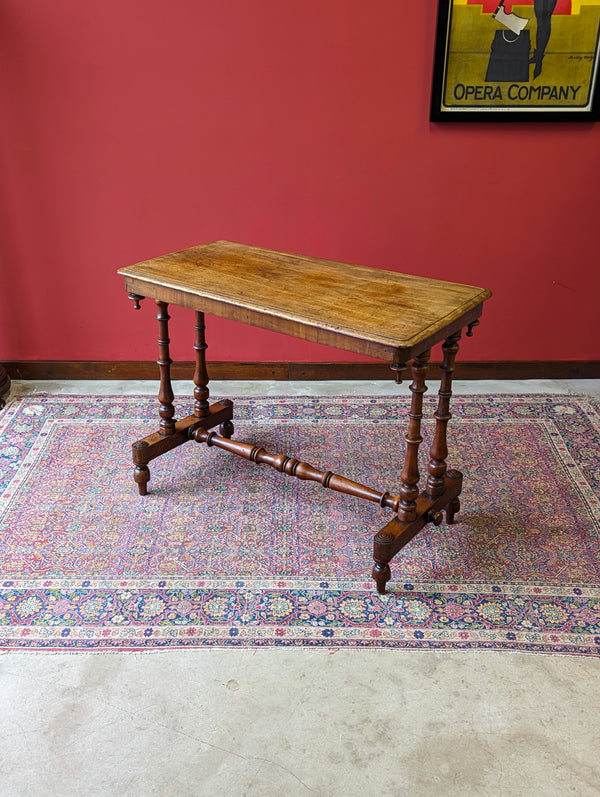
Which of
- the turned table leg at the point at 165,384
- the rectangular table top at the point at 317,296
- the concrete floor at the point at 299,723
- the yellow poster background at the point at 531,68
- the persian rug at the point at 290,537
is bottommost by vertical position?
the concrete floor at the point at 299,723

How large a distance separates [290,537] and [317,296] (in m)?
0.93

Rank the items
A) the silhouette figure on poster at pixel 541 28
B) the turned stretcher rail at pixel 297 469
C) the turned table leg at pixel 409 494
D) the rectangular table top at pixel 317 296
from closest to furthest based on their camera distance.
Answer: the rectangular table top at pixel 317 296 → the turned table leg at pixel 409 494 → the turned stretcher rail at pixel 297 469 → the silhouette figure on poster at pixel 541 28

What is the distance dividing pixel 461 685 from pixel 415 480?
694mm

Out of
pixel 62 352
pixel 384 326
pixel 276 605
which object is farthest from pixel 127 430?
pixel 384 326

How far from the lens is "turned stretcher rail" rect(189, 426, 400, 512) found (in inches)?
113

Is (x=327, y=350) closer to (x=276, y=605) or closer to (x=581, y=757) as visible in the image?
(x=276, y=605)

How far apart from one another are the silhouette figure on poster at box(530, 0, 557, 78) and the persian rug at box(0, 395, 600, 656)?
1643 mm

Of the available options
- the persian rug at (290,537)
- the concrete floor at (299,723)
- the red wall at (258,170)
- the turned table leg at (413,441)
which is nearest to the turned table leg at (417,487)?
the turned table leg at (413,441)

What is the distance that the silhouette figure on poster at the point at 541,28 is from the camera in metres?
3.53

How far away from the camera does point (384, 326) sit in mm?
2367

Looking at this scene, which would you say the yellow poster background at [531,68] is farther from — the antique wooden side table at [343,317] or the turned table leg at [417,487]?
the turned table leg at [417,487]

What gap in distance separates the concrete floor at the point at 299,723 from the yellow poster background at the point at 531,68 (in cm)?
261

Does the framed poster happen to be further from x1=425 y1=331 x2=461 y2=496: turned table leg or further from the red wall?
x1=425 y1=331 x2=461 y2=496: turned table leg

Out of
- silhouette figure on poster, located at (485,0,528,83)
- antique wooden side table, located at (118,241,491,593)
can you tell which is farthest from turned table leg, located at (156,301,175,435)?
silhouette figure on poster, located at (485,0,528,83)
